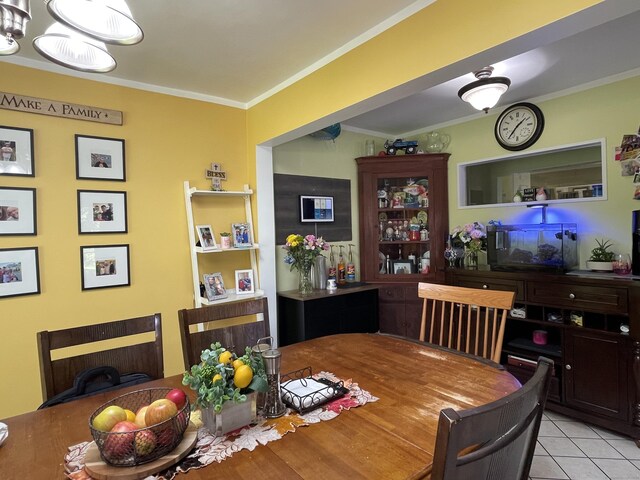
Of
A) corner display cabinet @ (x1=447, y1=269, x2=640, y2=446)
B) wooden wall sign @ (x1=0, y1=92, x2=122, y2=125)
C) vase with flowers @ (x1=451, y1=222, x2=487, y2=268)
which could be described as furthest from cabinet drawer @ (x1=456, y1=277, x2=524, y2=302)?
wooden wall sign @ (x1=0, y1=92, x2=122, y2=125)

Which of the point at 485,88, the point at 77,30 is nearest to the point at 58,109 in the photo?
the point at 77,30

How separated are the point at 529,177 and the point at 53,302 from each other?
3.81 m

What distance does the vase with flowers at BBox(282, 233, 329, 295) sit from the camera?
10.4ft

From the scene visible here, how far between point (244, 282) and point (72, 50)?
2026 mm

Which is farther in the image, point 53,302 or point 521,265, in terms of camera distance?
point 521,265

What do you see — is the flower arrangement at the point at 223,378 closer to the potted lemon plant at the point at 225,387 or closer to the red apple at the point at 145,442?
the potted lemon plant at the point at 225,387

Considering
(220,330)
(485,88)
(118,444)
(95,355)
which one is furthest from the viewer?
(485,88)

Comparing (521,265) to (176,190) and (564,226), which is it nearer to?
(564,226)

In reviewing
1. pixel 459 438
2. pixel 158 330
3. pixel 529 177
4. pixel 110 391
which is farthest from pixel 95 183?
pixel 529 177

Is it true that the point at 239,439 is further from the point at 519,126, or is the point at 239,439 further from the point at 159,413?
the point at 519,126

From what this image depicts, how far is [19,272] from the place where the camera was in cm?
221

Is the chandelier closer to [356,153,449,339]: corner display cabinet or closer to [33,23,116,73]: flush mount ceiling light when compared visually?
[33,23,116,73]: flush mount ceiling light

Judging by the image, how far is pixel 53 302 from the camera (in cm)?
233

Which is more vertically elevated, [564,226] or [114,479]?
[564,226]
